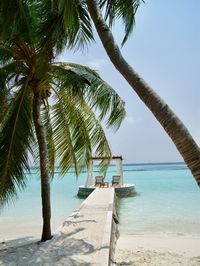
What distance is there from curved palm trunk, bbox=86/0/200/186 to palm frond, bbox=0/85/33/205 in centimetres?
303

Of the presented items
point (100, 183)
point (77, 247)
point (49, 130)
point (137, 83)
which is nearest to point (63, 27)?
point (137, 83)

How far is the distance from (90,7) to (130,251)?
6.08m

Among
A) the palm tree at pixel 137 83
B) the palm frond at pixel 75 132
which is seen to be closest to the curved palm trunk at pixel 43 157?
the palm frond at pixel 75 132

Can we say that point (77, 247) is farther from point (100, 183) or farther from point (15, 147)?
point (100, 183)

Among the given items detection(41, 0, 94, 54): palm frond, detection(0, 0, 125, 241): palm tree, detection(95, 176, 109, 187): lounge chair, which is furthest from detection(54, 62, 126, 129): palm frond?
detection(95, 176, 109, 187): lounge chair

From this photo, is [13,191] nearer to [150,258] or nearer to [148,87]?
[150,258]

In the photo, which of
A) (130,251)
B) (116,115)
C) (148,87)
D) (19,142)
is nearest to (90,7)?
(148,87)

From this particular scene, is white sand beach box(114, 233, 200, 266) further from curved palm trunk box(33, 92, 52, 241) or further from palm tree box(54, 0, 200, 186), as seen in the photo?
palm tree box(54, 0, 200, 186)

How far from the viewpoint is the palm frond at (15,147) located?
22.1ft

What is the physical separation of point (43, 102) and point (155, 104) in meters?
4.96

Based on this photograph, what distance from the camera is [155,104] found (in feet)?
13.3

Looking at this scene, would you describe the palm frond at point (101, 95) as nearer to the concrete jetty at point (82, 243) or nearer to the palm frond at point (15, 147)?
the palm frond at point (15, 147)

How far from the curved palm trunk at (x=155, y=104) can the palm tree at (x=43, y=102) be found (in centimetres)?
124

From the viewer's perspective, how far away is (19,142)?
6.93 m
